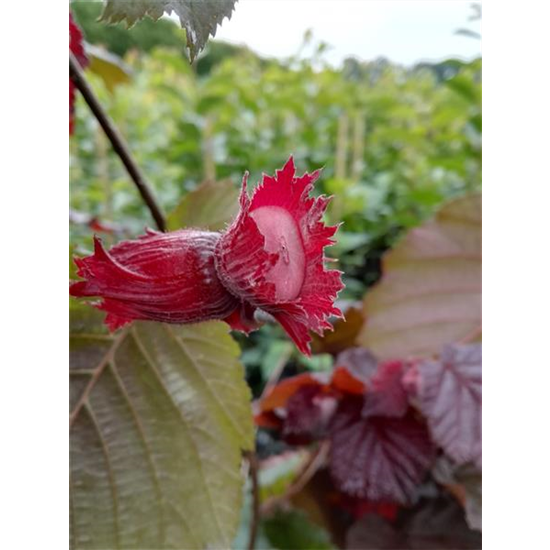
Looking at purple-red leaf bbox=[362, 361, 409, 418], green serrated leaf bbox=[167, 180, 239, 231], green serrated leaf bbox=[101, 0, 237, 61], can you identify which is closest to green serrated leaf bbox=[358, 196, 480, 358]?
purple-red leaf bbox=[362, 361, 409, 418]

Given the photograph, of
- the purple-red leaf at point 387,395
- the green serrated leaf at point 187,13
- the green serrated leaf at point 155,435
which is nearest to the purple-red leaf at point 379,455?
the purple-red leaf at point 387,395

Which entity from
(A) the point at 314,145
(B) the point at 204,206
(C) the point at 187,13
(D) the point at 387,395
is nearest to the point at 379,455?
(D) the point at 387,395

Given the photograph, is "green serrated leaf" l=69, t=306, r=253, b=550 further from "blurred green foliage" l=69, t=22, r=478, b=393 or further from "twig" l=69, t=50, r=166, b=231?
"blurred green foliage" l=69, t=22, r=478, b=393

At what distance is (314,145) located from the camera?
149 cm

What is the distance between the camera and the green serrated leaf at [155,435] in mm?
256

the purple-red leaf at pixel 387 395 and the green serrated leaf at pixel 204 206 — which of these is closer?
the green serrated leaf at pixel 204 206

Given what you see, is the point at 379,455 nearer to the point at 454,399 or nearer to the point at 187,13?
→ the point at 454,399

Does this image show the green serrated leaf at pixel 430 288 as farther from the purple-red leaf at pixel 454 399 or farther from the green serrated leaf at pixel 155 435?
the green serrated leaf at pixel 155 435

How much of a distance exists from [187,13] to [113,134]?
3.9 inches

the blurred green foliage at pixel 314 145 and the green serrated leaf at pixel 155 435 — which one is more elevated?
the blurred green foliage at pixel 314 145

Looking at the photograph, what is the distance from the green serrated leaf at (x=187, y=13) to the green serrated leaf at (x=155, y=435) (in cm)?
13

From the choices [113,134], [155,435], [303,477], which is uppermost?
[113,134]

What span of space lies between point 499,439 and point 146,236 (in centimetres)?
25
